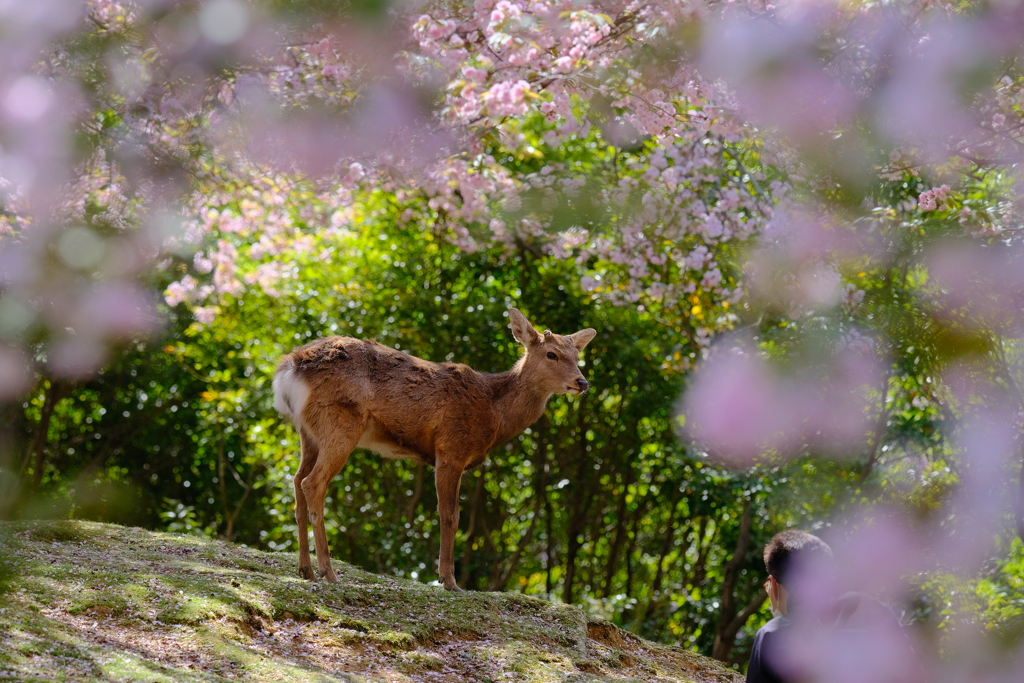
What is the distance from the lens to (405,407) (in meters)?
6.43

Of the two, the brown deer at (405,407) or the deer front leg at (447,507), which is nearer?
the brown deer at (405,407)

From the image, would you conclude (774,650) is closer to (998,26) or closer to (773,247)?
(998,26)

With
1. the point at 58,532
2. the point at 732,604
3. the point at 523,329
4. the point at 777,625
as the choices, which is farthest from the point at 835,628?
the point at 732,604

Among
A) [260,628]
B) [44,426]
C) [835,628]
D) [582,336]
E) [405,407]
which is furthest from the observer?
[44,426]

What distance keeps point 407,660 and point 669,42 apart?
12.1 ft

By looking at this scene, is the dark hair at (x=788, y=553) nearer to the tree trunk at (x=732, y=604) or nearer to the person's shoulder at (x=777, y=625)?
the person's shoulder at (x=777, y=625)

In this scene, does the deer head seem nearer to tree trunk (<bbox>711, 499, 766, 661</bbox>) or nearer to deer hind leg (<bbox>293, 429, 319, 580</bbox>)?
deer hind leg (<bbox>293, 429, 319, 580</bbox>)

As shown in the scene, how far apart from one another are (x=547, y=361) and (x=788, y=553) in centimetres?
284

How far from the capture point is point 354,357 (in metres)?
6.36

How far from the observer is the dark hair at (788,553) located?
4.26m

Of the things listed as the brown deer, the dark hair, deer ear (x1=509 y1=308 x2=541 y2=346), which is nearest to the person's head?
the dark hair

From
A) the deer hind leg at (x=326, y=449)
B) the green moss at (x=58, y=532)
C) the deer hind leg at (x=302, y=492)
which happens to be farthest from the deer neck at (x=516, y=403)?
the green moss at (x=58, y=532)


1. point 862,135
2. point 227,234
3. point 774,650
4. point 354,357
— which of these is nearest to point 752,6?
point 862,135

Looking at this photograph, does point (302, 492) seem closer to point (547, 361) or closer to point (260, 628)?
point (260, 628)
